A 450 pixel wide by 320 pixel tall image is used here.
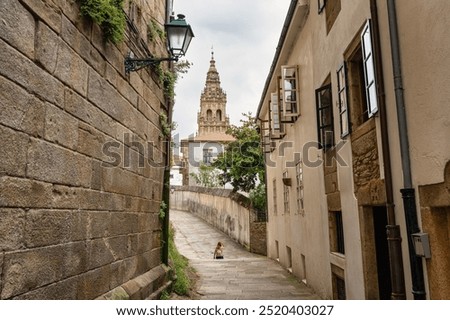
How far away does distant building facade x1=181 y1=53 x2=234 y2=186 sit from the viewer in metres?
59.4

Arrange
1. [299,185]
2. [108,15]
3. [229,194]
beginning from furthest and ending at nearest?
[229,194]
[299,185]
[108,15]

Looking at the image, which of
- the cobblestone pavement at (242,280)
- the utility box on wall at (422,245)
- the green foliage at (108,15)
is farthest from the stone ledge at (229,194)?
the utility box on wall at (422,245)

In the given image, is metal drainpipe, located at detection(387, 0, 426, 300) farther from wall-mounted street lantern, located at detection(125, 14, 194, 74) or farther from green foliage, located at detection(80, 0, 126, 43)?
green foliage, located at detection(80, 0, 126, 43)

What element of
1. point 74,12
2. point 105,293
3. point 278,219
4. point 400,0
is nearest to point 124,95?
point 74,12

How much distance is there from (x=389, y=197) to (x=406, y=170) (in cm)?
55

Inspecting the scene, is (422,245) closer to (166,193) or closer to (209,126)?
(166,193)

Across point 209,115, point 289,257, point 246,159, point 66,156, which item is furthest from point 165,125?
point 209,115

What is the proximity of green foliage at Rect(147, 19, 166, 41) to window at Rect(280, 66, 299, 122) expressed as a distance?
3.72 metres

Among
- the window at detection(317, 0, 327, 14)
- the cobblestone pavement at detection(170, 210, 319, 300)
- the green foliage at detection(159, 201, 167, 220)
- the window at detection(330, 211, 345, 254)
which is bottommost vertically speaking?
the cobblestone pavement at detection(170, 210, 319, 300)

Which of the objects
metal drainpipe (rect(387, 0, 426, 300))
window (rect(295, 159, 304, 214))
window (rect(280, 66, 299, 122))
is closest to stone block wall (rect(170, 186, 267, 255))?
window (rect(295, 159, 304, 214))

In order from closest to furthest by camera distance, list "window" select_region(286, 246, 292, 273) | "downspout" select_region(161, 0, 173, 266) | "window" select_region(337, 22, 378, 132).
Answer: "window" select_region(337, 22, 378, 132) → "downspout" select_region(161, 0, 173, 266) → "window" select_region(286, 246, 292, 273)

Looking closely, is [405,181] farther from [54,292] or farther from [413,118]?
[54,292]

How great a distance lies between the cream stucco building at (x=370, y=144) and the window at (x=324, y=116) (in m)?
0.02

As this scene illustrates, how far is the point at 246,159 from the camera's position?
2059 centimetres
